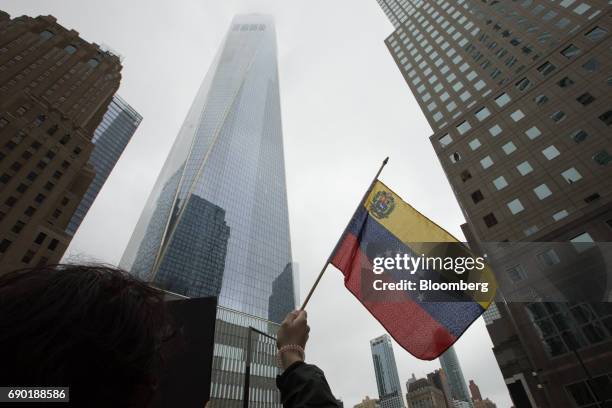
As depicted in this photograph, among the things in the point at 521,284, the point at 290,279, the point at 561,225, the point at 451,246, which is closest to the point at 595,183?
the point at 561,225

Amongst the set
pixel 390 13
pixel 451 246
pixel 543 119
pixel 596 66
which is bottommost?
pixel 451 246

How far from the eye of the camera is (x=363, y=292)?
766 centimetres

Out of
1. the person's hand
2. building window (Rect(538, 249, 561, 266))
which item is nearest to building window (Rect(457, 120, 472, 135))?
building window (Rect(538, 249, 561, 266))

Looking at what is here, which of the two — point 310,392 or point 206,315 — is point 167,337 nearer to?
point 310,392

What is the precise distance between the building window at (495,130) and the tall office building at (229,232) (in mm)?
72495

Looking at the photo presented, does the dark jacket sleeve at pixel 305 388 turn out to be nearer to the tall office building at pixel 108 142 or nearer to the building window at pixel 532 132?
the building window at pixel 532 132

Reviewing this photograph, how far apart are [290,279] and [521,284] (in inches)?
4678

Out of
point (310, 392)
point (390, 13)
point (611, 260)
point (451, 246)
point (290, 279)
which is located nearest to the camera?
point (310, 392)

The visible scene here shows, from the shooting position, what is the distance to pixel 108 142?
167 m

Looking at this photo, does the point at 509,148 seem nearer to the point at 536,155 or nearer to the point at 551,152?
the point at 536,155

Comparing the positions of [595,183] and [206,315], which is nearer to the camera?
[206,315]

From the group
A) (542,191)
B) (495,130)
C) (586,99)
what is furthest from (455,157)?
(586,99)

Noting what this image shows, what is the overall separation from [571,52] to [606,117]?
1262cm

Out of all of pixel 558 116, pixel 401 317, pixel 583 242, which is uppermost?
pixel 558 116
